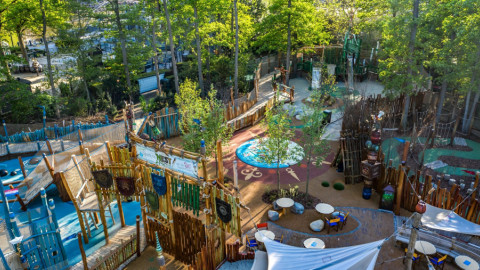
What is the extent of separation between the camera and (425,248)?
40.1ft

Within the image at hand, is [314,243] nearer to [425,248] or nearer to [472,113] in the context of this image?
[425,248]

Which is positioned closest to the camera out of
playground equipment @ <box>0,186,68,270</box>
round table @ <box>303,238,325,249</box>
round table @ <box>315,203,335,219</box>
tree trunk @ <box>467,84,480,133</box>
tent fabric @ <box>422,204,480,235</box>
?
playground equipment @ <box>0,186,68,270</box>

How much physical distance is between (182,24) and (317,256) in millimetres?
24579

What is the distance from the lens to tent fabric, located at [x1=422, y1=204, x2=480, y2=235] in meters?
12.0

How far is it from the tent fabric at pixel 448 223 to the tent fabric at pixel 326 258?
12.7 feet

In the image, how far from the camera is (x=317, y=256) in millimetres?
10055

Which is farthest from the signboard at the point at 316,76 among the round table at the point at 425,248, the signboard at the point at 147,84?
the round table at the point at 425,248

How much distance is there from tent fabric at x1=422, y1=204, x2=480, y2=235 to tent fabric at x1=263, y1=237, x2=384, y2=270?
12.7ft

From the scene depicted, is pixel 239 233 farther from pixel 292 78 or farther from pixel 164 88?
pixel 292 78

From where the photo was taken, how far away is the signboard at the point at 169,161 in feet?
39.8

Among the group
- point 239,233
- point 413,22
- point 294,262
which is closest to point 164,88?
point 413,22

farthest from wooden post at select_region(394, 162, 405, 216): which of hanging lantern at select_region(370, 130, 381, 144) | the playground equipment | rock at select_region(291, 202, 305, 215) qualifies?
the playground equipment

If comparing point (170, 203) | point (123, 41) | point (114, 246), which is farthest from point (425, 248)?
point (123, 41)

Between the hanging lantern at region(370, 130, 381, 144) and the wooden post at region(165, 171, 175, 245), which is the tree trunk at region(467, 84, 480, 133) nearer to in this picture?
the hanging lantern at region(370, 130, 381, 144)
